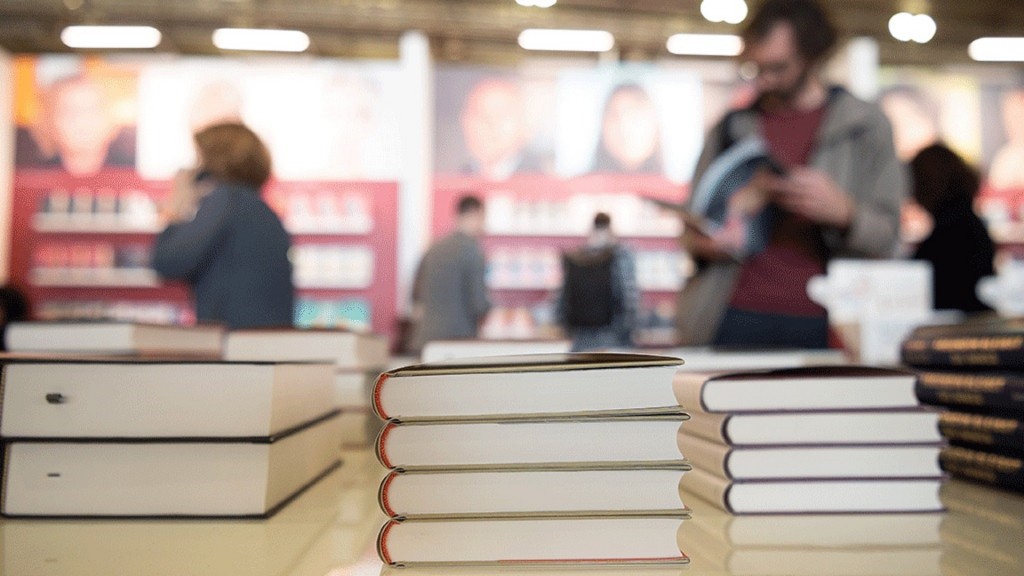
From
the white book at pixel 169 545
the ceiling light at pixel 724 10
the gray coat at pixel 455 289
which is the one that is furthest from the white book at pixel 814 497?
the ceiling light at pixel 724 10

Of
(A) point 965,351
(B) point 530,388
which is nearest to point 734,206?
(A) point 965,351

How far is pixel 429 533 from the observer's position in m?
0.54

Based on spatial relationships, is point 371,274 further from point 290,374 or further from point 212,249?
point 290,374

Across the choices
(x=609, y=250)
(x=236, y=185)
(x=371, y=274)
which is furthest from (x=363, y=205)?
(x=236, y=185)

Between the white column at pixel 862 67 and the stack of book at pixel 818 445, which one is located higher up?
the white column at pixel 862 67

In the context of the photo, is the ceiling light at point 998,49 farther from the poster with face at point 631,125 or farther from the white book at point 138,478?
the white book at point 138,478

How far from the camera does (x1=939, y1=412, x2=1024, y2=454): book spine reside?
34.1 inches

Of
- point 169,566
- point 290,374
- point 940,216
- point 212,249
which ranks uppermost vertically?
point 940,216

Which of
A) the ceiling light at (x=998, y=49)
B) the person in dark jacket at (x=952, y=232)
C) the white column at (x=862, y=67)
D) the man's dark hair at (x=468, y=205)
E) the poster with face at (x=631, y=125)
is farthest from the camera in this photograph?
the ceiling light at (x=998, y=49)

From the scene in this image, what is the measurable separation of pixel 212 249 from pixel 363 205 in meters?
4.51

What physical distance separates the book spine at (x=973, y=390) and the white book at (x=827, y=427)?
72mm

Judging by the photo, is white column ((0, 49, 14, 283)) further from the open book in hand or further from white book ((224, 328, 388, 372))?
the open book in hand

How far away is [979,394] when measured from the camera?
3.03 ft

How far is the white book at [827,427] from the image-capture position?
0.72 m
